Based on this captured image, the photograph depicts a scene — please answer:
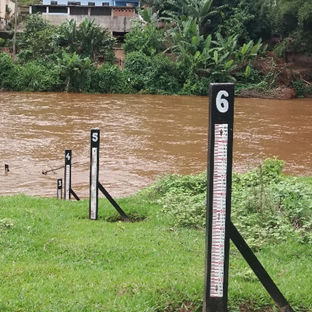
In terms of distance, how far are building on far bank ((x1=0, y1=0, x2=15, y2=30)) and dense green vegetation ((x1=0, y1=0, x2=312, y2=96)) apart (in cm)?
306

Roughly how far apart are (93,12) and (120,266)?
121ft

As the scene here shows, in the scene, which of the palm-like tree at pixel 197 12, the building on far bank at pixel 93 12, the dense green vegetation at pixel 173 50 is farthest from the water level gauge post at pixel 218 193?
the building on far bank at pixel 93 12

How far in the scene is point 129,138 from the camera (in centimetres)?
1803

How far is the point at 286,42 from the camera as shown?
3291cm

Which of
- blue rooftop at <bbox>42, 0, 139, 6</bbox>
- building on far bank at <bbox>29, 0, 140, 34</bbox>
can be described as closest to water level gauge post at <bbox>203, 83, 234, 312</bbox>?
building on far bank at <bbox>29, 0, 140, 34</bbox>

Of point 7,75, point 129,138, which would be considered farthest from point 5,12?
point 129,138

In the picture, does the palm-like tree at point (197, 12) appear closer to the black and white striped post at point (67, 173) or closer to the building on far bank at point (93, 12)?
the building on far bank at point (93, 12)

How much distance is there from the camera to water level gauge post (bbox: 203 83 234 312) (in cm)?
314

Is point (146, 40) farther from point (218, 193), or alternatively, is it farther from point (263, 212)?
point (218, 193)

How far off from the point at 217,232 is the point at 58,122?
1793cm

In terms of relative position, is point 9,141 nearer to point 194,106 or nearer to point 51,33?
point 194,106

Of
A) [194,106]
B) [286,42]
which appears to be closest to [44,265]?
[194,106]

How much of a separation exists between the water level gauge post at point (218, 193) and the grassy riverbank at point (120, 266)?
0.51m

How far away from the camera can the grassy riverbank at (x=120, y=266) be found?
12.5 feet
